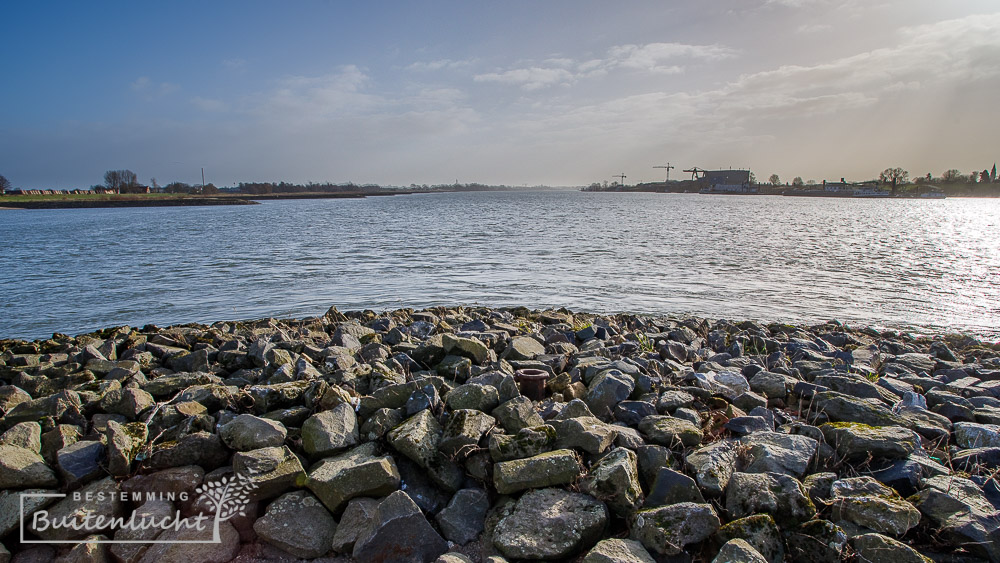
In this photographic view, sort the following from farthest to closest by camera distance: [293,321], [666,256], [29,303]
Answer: [666,256] < [29,303] < [293,321]

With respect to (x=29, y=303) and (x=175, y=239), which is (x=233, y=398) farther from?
(x=175, y=239)

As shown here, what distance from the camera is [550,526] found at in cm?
280

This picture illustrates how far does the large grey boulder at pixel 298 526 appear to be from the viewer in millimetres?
2973

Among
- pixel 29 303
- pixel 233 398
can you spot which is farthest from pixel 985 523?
pixel 29 303

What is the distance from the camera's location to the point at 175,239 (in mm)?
28469

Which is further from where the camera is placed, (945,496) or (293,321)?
(293,321)

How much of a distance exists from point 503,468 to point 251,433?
66.2 inches

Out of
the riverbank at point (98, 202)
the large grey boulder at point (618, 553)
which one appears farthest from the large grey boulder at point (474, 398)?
the riverbank at point (98, 202)

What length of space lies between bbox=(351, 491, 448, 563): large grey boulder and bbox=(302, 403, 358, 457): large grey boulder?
2.01 feet

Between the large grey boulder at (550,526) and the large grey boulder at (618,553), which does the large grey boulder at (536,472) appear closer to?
the large grey boulder at (550,526)

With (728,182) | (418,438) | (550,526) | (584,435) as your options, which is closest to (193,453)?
(418,438)

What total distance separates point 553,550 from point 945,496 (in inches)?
86.3

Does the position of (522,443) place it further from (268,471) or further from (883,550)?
(883,550)

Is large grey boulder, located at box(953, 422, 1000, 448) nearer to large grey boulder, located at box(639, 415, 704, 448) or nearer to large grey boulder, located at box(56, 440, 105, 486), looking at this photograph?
large grey boulder, located at box(639, 415, 704, 448)
